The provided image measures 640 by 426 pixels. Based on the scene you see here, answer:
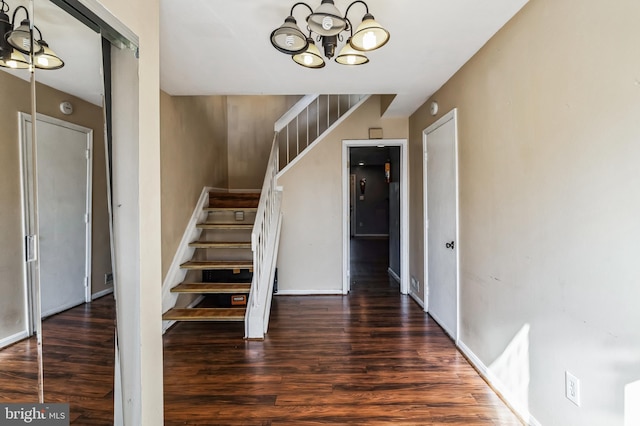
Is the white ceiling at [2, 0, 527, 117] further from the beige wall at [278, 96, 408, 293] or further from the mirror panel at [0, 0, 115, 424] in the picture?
the beige wall at [278, 96, 408, 293]

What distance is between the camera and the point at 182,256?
355 cm

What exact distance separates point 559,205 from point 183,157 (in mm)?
3603

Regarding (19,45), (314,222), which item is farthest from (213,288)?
(19,45)

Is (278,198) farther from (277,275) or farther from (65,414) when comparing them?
(65,414)

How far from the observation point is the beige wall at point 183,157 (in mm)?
3254

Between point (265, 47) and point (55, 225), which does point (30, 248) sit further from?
point (265, 47)

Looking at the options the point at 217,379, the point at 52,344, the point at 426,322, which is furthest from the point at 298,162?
the point at 52,344

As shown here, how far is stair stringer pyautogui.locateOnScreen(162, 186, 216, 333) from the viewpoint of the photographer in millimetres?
3215

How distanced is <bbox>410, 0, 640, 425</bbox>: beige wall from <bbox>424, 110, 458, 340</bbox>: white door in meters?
0.42

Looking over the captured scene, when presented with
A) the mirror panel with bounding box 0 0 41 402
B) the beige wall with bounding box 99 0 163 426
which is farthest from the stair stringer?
the mirror panel with bounding box 0 0 41 402

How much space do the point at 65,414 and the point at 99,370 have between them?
0.18 meters

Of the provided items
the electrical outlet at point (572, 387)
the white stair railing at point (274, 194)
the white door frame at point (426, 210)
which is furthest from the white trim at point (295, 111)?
the electrical outlet at point (572, 387)

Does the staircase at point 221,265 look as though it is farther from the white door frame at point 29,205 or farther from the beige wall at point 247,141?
the white door frame at point 29,205

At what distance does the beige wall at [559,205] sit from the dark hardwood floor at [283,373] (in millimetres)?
485
